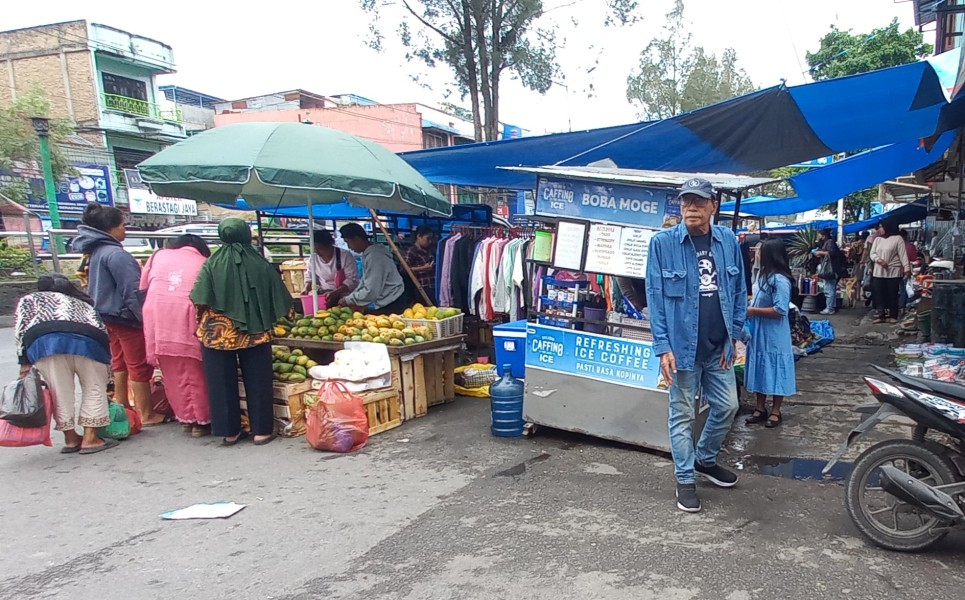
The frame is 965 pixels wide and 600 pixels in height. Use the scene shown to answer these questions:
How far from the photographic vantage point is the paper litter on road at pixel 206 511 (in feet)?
12.1

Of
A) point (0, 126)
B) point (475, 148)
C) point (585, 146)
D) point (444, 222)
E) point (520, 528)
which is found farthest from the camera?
point (0, 126)

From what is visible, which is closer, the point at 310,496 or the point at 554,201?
the point at 310,496

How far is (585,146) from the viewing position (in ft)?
21.4

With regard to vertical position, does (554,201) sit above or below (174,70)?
below

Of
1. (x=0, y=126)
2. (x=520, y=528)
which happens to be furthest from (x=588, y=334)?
(x=0, y=126)

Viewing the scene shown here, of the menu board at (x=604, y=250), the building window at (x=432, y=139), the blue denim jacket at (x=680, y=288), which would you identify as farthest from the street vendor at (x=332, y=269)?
the building window at (x=432, y=139)

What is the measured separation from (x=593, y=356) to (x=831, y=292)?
10714mm

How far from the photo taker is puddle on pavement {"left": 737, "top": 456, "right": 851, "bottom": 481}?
13.2ft

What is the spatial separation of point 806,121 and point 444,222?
5.66 metres

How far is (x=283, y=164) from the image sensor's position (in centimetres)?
502

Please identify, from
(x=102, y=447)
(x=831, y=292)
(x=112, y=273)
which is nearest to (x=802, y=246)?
(x=831, y=292)

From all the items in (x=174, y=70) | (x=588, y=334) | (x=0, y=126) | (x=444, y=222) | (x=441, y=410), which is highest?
(x=174, y=70)

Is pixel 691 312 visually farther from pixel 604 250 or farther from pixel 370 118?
pixel 370 118

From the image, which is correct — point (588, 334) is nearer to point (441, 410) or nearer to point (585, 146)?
point (441, 410)
